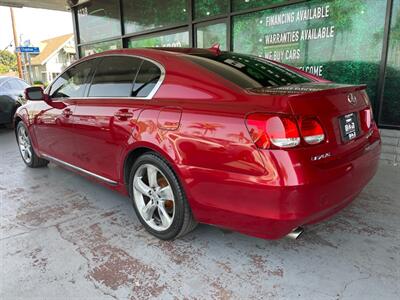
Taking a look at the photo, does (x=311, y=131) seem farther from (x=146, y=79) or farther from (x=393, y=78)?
(x=393, y=78)

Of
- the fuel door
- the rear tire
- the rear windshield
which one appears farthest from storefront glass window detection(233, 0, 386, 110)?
the rear tire

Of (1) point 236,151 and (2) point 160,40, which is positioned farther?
(2) point 160,40

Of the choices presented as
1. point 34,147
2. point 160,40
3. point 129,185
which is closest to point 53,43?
point 160,40

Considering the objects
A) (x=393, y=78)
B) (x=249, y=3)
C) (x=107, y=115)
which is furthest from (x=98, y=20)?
(x=393, y=78)

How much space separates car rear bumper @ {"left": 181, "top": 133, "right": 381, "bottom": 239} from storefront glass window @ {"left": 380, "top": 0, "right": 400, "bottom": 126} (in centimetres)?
292

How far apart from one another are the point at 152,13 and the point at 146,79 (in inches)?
244

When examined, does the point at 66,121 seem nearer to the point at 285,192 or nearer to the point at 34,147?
the point at 34,147

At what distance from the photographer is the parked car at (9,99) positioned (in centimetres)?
819

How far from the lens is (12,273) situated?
7.40ft

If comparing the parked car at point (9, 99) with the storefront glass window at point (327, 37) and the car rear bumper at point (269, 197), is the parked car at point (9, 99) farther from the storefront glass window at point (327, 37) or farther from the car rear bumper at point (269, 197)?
the car rear bumper at point (269, 197)

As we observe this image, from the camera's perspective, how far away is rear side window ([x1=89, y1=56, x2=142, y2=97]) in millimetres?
2831

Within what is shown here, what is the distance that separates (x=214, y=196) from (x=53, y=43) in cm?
3830

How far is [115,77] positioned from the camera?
3012 mm

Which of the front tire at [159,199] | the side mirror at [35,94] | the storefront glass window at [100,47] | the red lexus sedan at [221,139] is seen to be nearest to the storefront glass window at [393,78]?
the red lexus sedan at [221,139]
